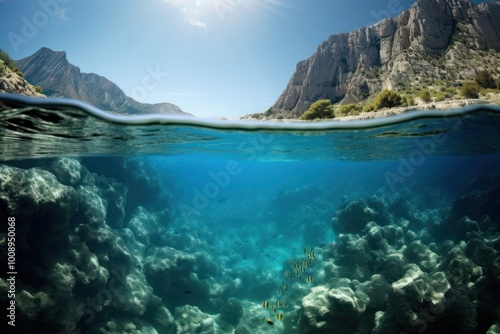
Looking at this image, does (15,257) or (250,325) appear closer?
(15,257)

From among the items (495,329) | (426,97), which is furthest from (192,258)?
(426,97)

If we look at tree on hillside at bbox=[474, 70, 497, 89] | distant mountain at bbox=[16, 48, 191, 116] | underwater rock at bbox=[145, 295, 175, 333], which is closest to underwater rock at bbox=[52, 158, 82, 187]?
underwater rock at bbox=[145, 295, 175, 333]

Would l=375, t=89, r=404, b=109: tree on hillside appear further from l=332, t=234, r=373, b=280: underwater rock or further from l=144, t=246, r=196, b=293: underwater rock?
l=144, t=246, r=196, b=293: underwater rock

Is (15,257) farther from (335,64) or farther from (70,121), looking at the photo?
(335,64)

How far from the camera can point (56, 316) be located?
10516mm

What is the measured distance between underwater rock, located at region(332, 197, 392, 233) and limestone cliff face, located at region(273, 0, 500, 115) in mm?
20952

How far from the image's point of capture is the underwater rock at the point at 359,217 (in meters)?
21.2

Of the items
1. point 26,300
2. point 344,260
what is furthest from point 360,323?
point 26,300

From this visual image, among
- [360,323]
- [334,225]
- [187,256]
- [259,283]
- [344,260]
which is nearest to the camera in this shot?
[360,323]

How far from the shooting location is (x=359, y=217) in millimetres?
21422

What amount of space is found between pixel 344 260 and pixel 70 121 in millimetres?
16724

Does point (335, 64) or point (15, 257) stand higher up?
point (335, 64)

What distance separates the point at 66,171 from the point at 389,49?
51.1 meters

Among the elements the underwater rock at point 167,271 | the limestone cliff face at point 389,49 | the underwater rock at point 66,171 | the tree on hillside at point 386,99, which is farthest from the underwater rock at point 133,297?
the limestone cliff face at point 389,49
